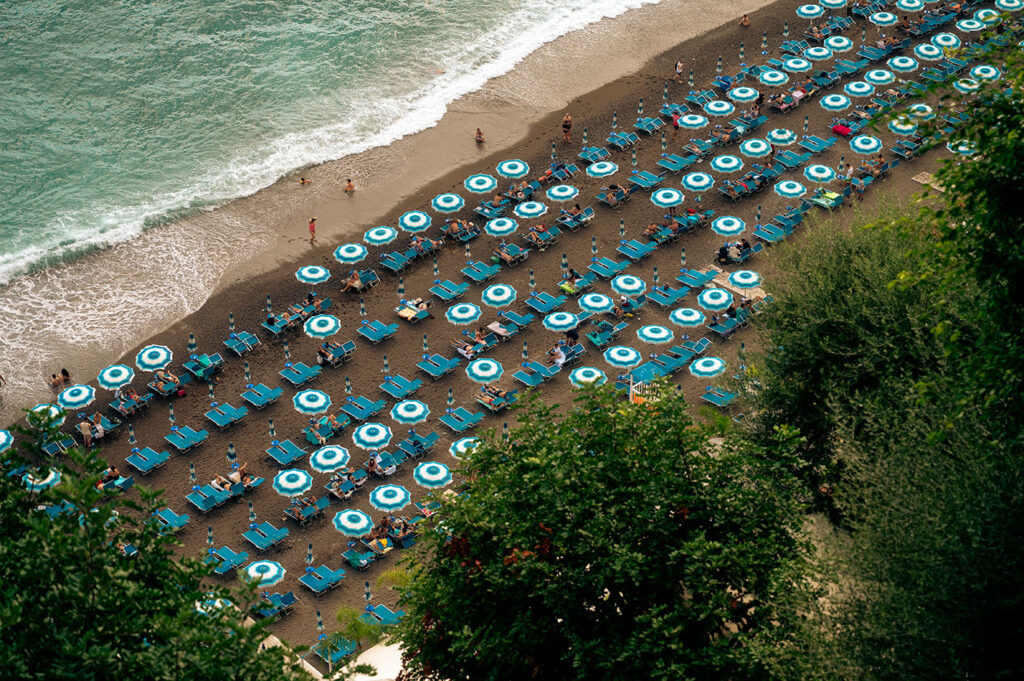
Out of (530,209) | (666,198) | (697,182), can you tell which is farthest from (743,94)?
(530,209)

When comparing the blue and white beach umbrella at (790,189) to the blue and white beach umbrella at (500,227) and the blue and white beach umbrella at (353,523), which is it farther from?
the blue and white beach umbrella at (353,523)

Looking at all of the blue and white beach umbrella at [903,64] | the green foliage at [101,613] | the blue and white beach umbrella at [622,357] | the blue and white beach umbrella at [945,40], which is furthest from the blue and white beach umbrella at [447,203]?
the green foliage at [101,613]

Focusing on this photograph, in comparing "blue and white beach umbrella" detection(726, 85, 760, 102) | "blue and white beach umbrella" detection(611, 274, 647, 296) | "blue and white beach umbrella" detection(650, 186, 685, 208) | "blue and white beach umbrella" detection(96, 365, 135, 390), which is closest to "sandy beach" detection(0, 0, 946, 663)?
"blue and white beach umbrella" detection(650, 186, 685, 208)

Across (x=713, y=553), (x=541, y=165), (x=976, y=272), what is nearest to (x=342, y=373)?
(x=541, y=165)

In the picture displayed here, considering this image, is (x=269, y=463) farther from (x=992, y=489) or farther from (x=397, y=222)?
(x=992, y=489)

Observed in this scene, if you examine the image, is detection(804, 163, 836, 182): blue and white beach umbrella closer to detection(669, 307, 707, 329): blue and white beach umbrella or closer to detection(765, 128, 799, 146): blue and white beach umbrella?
detection(765, 128, 799, 146): blue and white beach umbrella

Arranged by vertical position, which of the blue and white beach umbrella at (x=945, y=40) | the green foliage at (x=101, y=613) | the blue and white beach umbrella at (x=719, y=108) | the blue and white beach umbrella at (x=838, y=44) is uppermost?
the green foliage at (x=101, y=613)

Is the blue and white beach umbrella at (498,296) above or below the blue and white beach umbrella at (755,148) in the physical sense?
above
